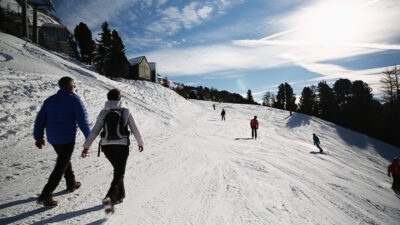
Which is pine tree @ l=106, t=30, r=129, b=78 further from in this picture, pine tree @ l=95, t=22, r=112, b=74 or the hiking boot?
the hiking boot

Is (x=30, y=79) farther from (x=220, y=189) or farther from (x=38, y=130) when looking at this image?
(x=220, y=189)

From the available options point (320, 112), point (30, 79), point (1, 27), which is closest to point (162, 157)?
point (30, 79)

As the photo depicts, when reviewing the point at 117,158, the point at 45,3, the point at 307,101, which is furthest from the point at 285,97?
the point at 117,158

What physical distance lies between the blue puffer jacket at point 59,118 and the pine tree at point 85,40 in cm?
4402

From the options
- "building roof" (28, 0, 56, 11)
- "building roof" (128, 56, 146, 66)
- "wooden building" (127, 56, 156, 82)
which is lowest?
"wooden building" (127, 56, 156, 82)

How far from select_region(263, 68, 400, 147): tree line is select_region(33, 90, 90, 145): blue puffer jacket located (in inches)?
1762

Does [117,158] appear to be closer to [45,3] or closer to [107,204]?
[107,204]

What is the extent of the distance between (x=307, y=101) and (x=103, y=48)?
7237cm

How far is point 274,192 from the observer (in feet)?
15.5

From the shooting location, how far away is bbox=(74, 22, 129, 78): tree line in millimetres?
38156

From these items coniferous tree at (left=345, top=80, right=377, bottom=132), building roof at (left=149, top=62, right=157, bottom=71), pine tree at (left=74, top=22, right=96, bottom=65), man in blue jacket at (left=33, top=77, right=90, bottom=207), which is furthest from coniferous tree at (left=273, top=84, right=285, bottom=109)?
man in blue jacket at (left=33, top=77, right=90, bottom=207)

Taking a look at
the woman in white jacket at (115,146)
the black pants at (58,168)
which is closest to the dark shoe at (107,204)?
the woman in white jacket at (115,146)

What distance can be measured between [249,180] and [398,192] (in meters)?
11.5

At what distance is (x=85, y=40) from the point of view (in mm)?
39438
